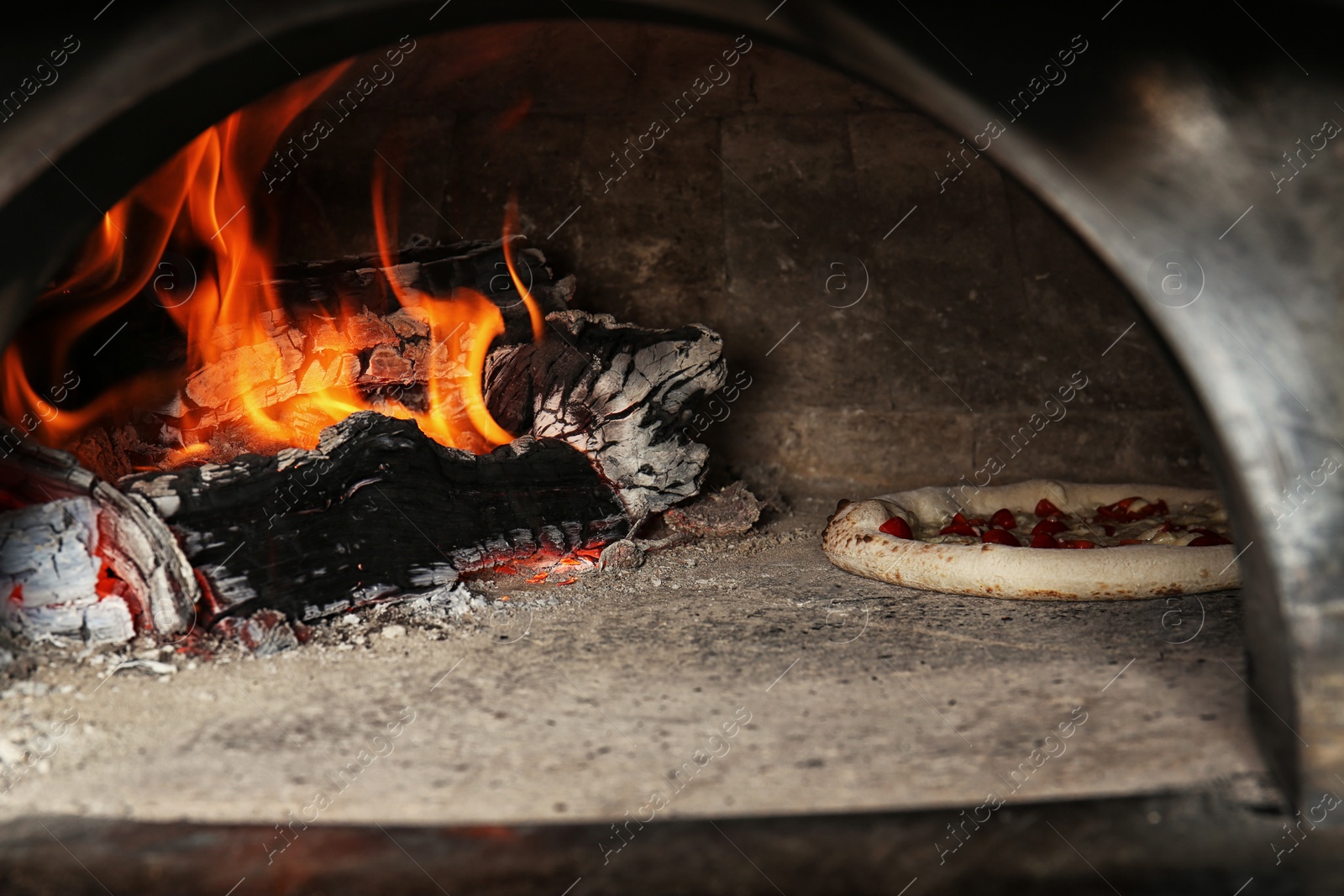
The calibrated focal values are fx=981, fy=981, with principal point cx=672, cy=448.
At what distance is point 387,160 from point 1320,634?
3333 millimetres

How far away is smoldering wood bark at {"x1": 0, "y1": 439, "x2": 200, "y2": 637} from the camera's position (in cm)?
219

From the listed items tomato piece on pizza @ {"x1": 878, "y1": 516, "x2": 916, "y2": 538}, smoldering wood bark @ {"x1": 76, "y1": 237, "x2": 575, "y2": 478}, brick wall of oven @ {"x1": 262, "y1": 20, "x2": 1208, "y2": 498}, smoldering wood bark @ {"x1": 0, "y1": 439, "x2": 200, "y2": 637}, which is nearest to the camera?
smoldering wood bark @ {"x1": 0, "y1": 439, "x2": 200, "y2": 637}

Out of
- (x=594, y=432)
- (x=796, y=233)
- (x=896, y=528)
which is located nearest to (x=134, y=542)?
(x=594, y=432)

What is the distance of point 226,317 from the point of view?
316 centimetres

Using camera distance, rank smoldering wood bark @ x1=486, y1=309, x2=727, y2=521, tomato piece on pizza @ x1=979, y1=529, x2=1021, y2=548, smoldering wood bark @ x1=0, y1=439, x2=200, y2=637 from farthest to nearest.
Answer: smoldering wood bark @ x1=486, y1=309, x2=727, y2=521, tomato piece on pizza @ x1=979, y1=529, x2=1021, y2=548, smoldering wood bark @ x1=0, y1=439, x2=200, y2=637

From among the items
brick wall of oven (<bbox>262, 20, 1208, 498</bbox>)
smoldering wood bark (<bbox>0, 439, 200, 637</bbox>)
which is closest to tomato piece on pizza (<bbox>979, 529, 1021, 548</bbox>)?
brick wall of oven (<bbox>262, 20, 1208, 498</bbox>)

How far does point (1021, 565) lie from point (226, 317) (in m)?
2.52

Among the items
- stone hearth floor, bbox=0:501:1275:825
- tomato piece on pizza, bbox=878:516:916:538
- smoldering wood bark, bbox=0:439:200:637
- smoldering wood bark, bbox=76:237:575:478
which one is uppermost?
smoldering wood bark, bbox=76:237:575:478

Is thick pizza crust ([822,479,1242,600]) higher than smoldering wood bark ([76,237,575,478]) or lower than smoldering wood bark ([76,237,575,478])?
lower

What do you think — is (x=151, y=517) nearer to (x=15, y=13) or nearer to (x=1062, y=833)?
(x=15, y=13)

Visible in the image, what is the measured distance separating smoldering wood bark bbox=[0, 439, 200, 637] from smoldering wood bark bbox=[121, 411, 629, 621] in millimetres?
44

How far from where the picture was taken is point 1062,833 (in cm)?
142

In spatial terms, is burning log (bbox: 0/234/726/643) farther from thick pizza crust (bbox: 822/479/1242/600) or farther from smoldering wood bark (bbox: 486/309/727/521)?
thick pizza crust (bbox: 822/479/1242/600)

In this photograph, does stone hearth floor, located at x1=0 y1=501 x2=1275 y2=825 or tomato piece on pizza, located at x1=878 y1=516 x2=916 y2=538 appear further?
tomato piece on pizza, located at x1=878 y1=516 x2=916 y2=538
